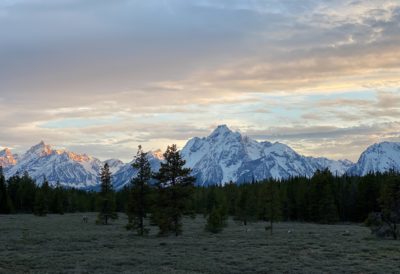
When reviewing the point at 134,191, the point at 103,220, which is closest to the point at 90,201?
the point at 103,220

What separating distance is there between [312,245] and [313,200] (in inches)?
2342

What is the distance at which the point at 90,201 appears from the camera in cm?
16512

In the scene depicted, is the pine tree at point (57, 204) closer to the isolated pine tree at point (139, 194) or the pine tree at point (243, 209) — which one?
the pine tree at point (243, 209)

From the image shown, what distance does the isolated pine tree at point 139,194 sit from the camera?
197 feet

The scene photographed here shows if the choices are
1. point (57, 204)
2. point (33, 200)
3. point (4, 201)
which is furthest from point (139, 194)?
point (33, 200)

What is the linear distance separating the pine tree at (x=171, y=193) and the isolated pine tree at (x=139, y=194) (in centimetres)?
234

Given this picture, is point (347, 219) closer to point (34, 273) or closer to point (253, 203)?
point (253, 203)

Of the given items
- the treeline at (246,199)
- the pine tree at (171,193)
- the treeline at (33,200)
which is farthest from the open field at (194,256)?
the treeline at (33,200)

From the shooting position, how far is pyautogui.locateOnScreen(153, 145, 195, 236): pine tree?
56.8 metres

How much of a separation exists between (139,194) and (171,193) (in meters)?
5.62

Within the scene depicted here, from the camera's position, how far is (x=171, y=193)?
57.2 metres

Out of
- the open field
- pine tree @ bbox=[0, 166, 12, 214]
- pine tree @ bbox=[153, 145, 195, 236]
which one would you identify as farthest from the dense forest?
the open field

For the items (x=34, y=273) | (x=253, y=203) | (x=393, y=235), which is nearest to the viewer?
(x=34, y=273)

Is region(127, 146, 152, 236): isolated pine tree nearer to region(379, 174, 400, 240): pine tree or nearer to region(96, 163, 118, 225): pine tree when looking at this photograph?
region(96, 163, 118, 225): pine tree
